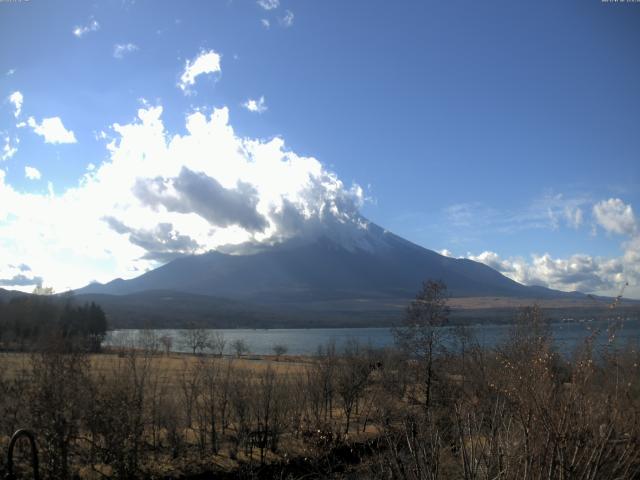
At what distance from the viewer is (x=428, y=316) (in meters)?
32.5

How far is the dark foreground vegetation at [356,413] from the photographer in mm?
6301

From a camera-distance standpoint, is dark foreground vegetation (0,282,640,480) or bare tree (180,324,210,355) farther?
bare tree (180,324,210,355)

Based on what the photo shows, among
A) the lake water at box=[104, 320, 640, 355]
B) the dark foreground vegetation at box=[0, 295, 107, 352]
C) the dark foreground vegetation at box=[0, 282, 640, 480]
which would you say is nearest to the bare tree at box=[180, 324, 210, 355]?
the lake water at box=[104, 320, 640, 355]

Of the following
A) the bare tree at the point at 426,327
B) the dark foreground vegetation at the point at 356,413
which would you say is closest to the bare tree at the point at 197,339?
the dark foreground vegetation at the point at 356,413

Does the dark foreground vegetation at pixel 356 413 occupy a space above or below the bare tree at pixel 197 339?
above

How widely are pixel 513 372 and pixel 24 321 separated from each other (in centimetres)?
8963

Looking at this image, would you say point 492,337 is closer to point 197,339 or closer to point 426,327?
point 426,327

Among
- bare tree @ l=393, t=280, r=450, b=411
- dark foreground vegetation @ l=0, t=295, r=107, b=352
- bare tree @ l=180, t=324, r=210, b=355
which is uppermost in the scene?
bare tree @ l=393, t=280, r=450, b=411

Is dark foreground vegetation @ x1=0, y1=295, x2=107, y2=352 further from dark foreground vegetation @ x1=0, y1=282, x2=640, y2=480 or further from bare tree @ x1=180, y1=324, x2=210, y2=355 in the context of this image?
dark foreground vegetation @ x1=0, y1=282, x2=640, y2=480

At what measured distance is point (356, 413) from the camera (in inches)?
1379

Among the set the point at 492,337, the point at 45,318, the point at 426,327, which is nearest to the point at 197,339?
the point at 45,318

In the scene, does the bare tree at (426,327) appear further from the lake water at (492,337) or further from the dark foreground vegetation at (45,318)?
the dark foreground vegetation at (45,318)

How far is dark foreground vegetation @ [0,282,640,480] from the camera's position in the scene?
6301mm

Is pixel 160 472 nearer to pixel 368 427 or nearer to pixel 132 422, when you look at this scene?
pixel 132 422
